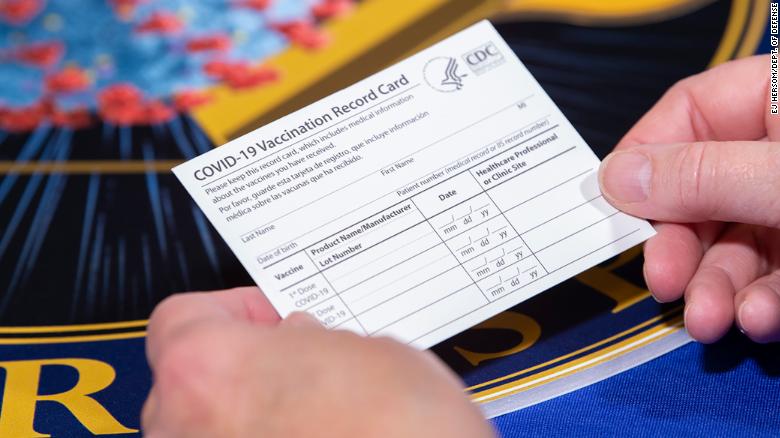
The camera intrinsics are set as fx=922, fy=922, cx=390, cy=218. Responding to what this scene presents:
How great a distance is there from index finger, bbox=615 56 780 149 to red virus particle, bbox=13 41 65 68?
2.80 ft

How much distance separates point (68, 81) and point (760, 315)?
1.01m

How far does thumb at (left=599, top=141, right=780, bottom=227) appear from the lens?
877 mm

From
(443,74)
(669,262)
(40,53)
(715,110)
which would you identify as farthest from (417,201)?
(40,53)

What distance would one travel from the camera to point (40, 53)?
141 centimetres

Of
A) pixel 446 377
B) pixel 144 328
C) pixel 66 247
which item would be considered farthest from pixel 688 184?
pixel 66 247

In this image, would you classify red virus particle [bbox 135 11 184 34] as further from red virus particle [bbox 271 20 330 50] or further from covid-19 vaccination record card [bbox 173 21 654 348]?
covid-19 vaccination record card [bbox 173 21 654 348]

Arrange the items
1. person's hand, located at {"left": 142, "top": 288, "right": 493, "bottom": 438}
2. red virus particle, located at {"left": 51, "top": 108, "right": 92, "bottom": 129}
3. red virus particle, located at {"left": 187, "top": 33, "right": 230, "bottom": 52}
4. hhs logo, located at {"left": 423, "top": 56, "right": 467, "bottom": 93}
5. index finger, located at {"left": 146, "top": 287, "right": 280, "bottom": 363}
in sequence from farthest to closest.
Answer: red virus particle, located at {"left": 187, "top": 33, "right": 230, "bottom": 52} → red virus particle, located at {"left": 51, "top": 108, "right": 92, "bottom": 129} → hhs logo, located at {"left": 423, "top": 56, "right": 467, "bottom": 93} → index finger, located at {"left": 146, "top": 287, "right": 280, "bottom": 363} → person's hand, located at {"left": 142, "top": 288, "right": 493, "bottom": 438}

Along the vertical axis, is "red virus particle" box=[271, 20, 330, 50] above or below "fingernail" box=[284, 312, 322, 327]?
above

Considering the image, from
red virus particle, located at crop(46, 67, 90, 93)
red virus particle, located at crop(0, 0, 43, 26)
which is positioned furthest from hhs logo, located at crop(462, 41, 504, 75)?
red virus particle, located at crop(0, 0, 43, 26)

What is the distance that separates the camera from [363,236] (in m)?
0.90

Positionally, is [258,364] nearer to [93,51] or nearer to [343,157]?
[343,157]

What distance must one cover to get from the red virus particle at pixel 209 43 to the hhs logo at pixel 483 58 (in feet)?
1.77

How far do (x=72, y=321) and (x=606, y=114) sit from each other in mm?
729

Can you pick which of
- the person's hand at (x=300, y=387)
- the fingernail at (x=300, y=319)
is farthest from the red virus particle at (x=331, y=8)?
the person's hand at (x=300, y=387)
